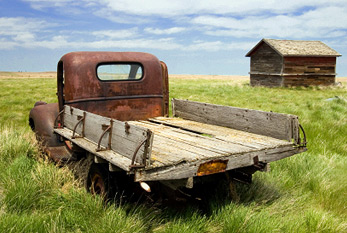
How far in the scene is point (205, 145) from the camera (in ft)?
12.0

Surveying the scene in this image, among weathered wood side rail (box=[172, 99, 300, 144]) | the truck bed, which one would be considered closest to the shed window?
weathered wood side rail (box=[172, 99, 300, 144])

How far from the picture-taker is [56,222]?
319 centimetres

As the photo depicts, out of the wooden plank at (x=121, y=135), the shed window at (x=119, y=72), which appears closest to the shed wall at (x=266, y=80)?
the shed window at (x=119, y=72)

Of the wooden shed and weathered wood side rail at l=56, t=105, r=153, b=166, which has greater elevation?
the wooden shed

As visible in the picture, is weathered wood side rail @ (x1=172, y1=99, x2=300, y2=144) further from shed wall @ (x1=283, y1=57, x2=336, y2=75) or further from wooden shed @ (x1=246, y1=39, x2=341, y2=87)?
shed wall @ (x1=283, y1=57, x2=336, y2=75)

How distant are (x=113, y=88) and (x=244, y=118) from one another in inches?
90.9

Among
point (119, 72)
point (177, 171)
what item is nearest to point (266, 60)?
point (119, 72)

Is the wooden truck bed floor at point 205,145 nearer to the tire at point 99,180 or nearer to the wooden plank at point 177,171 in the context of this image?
the wooden plank at point 177,171

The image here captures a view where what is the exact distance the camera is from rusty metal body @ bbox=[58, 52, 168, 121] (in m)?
5.36

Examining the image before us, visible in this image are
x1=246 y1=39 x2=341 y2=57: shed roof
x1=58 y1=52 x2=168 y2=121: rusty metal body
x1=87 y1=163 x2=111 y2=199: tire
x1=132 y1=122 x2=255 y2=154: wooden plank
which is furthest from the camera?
x1=246 y1=39 x2=341 y2=57: shed roof

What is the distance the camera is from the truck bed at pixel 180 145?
9.52ft

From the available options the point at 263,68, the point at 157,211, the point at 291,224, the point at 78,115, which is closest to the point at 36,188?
the point at 78,115

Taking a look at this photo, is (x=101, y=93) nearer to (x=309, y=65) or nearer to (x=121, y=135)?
(x=121, y=135)

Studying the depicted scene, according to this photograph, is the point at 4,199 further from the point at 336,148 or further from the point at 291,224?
the point at 336,148
